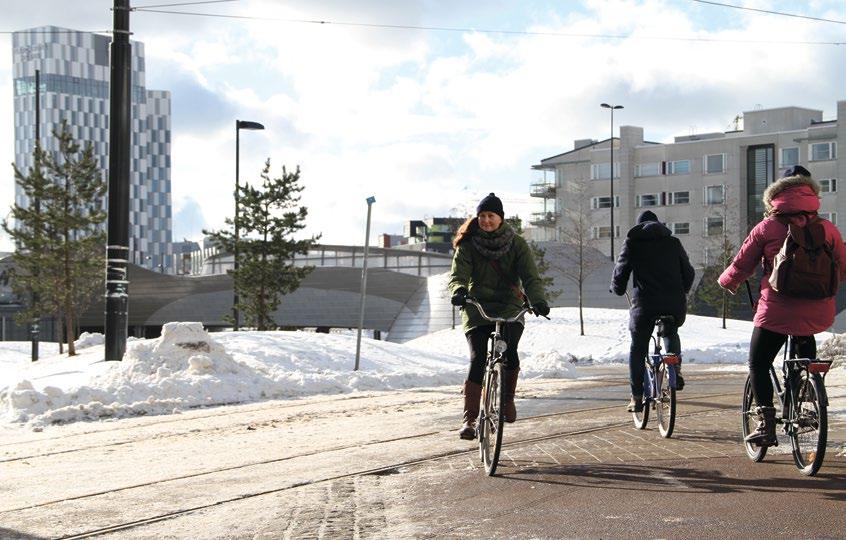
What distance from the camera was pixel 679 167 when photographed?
86.1 m

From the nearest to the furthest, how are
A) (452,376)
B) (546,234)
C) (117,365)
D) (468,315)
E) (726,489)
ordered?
(726,489) → (468,315) → (117,365) → (452,376) → (546,234)

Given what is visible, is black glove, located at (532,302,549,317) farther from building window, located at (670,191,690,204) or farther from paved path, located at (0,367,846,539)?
building window, located at (670,191,690,204)

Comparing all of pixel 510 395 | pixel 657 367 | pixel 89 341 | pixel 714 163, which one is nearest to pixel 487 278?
pixel 510 395

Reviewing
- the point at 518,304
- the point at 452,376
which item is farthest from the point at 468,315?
the point at 452,376

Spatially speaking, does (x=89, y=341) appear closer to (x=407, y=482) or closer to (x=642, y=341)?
(x=642, y=341)

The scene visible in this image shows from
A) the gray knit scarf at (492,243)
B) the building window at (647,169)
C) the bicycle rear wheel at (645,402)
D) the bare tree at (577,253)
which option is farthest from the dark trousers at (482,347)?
the building window at (647,169)

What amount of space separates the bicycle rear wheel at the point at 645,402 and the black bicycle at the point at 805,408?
2186 mm

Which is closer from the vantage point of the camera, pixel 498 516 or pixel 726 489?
pixel 498 516

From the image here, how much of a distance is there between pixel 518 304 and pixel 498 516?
7.06 ft

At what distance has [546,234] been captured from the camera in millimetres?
96000

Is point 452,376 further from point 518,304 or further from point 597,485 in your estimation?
point 597,485

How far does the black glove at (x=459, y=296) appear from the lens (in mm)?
6961

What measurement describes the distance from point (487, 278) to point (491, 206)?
492 mm

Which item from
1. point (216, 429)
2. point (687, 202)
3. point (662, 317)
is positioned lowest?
point (216, 429)
